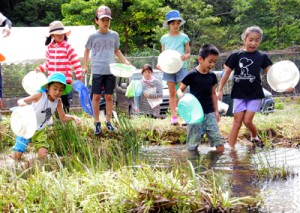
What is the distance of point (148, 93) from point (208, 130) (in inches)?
179

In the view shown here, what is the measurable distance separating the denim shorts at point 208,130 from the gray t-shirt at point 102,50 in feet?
5.58

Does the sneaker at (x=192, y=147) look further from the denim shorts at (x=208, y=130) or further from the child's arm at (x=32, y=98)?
the child's arm at (x=32, y=98)

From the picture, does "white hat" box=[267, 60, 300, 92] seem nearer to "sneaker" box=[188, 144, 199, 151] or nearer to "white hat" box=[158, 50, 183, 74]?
"sneaker" box=[188, 144, 199, 151]

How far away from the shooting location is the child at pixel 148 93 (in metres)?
10.7

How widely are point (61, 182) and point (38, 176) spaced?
1.14 ft

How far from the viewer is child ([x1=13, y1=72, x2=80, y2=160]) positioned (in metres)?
5.87

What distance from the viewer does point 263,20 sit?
84.0 feet

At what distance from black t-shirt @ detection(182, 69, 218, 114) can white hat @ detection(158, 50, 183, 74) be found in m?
1.05

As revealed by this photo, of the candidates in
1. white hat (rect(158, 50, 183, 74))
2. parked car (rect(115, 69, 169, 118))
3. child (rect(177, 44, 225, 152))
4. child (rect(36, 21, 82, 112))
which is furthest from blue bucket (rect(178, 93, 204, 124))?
parked car (rect(115, 69, 169, 118))

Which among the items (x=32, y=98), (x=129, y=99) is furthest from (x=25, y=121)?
(x=129, y=99)

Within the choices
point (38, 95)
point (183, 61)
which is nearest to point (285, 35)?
point (183, 61)

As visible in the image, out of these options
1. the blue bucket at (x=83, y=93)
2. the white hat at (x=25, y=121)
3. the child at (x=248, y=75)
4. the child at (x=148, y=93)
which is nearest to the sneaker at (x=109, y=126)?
the blue bucket at (x=83, y=93)

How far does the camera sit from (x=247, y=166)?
5.64m

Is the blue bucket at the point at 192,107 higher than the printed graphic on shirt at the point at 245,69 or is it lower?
lower
